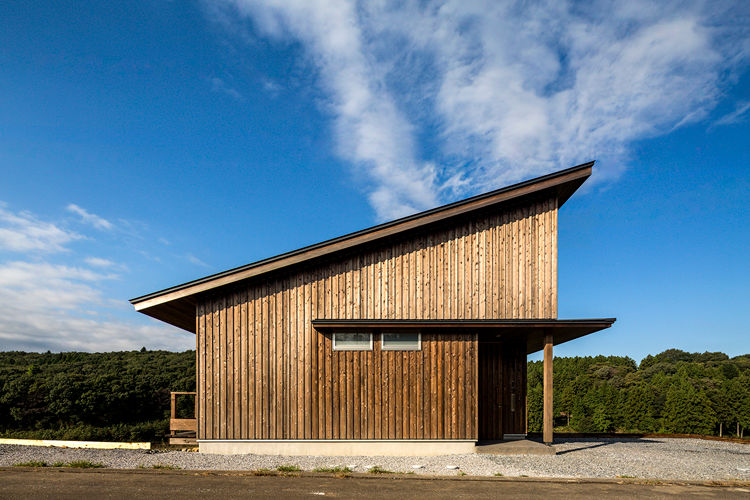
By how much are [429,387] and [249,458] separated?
13.3 ft

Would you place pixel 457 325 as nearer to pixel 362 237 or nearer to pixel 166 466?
pixel 362 237

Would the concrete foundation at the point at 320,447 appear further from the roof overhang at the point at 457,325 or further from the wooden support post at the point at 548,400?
the roof overhang at the point at 457,325

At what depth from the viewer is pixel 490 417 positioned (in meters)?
12.0

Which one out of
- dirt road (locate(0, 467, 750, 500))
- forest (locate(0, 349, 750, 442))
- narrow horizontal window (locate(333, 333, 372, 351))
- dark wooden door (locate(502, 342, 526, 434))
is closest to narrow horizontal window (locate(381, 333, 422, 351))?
narrow horizontal window (locate(333, 333, 372, 351))

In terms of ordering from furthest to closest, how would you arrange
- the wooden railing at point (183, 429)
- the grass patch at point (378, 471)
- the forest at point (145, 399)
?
the forest at point (145, 399) → the wooden railing at point (183, 429) → the grass patch at point (378, 471)

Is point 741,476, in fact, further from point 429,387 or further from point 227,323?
point 227,323

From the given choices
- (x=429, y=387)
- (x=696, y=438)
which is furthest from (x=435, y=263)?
(x=696, y=438)

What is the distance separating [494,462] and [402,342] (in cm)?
304

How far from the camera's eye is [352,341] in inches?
410

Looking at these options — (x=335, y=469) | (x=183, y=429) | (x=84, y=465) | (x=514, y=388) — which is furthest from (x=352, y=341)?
(x=84, y=465)

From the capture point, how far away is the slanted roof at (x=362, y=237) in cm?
1014

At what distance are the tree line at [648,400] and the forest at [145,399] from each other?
0.11 metres

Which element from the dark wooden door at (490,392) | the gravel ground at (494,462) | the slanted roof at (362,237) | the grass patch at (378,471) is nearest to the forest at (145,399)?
the gravel ground at (494,462)

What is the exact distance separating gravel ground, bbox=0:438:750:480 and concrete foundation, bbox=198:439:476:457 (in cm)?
34
